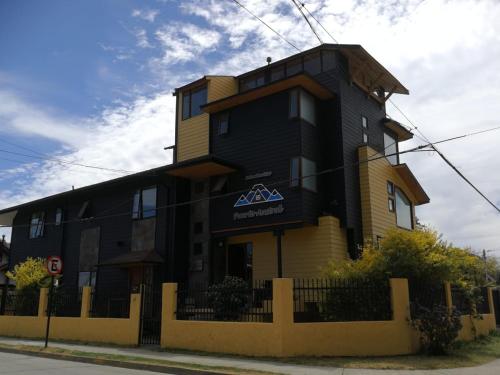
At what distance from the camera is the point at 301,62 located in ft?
73.3

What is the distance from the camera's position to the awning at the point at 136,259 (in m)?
21.1

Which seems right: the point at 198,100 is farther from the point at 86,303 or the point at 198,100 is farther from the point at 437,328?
the point at 437,328

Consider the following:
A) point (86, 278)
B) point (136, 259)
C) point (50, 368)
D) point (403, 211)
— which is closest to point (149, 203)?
point (136, 259)

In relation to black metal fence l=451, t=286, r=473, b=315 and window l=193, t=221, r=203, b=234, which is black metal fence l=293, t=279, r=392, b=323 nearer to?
black metal fence l=451, t=286, r=473, b=315

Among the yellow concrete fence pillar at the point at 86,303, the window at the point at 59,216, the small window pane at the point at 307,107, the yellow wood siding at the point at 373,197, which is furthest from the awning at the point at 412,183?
the window at the point at 59,216

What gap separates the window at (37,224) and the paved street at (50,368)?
52.0ft

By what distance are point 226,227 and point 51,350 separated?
781 centimetres

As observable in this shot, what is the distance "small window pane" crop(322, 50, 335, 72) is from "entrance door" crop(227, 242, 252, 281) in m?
8.05

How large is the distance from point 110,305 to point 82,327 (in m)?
1.44

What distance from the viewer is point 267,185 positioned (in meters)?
19.8

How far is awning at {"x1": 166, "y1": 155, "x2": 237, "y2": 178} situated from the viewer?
66.5 ft

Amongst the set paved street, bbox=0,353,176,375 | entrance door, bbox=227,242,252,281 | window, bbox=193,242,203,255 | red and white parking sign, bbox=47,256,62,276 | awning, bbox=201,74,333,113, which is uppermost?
awning, bbox=201,74,333,113

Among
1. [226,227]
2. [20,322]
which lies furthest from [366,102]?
[20,322]

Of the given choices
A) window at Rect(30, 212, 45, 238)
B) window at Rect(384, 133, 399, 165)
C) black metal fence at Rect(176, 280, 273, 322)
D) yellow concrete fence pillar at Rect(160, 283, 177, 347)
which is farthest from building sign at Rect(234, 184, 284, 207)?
window at Rect(30, 212, 45, 238)
